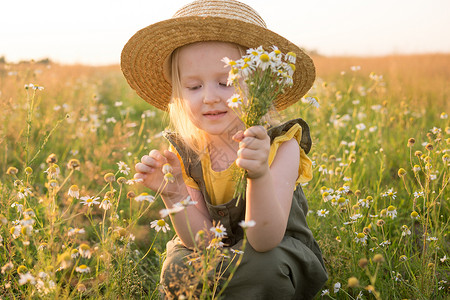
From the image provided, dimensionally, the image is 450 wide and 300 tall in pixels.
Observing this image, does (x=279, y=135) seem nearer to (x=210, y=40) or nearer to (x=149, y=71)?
(x=210, y=40)

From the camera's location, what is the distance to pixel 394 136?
4.50 meters

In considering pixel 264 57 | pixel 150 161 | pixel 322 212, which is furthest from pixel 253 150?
pixel 322 212

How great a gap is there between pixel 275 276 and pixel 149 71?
4.30 ft

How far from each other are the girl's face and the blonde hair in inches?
4.5

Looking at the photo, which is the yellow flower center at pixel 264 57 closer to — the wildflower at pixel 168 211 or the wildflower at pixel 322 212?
the wildflower at pixel 168 211

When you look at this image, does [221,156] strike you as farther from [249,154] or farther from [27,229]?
[27,229]

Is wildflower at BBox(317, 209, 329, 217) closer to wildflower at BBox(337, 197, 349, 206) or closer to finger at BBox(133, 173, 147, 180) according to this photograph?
wildflower at BBox(337, 197, 349, 206)

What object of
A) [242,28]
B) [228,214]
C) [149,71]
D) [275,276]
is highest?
[242,28]

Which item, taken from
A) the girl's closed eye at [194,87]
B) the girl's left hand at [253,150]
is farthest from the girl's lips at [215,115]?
the girl's left hand at [253,150]

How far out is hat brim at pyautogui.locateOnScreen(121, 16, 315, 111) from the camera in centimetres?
224

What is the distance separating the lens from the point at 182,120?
266cm

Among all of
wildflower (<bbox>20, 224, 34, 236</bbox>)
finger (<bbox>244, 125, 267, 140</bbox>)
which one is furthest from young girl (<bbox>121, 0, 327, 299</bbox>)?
wildflower (<bbox>20, 224, 34, 236</bbox>)

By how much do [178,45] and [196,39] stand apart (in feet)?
0.42

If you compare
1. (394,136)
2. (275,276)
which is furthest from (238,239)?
(394,136)
